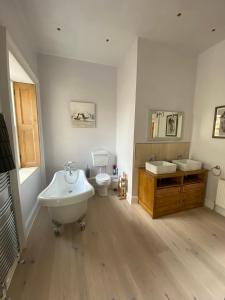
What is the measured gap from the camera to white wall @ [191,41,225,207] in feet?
8.38

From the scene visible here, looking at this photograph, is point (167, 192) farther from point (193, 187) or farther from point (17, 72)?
point (17, 72)

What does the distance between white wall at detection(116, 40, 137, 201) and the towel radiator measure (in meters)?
1.97

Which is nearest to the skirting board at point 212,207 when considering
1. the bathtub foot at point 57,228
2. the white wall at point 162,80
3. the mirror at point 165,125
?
the mirror at point 165,125

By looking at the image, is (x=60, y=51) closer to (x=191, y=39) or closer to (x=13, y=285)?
(x=191, y=39)

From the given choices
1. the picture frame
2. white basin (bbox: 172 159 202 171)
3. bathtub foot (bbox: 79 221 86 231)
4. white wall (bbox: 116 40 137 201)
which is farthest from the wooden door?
white basin (bbox: 172 159 202 171)

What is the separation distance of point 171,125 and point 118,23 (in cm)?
193

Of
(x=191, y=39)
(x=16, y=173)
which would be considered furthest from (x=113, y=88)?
(x=16, y=173)

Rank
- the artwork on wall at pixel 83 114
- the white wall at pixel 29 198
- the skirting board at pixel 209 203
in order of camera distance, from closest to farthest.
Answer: the white wall at pixel 29 198 < the skirting board at pixel 209 203 < the artwork on wall at pixel 83 114

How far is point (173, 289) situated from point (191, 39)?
3445 mm

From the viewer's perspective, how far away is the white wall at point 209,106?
2.55 m

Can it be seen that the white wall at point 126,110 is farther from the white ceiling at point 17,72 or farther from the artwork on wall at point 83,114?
the white ceiling at point 17,72

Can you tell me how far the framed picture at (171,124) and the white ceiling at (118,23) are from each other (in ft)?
4.22

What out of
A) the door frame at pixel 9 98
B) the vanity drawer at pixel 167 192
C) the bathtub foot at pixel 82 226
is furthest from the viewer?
the vanity drawer at pixel 167 192

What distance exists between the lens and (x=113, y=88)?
3553 mm
